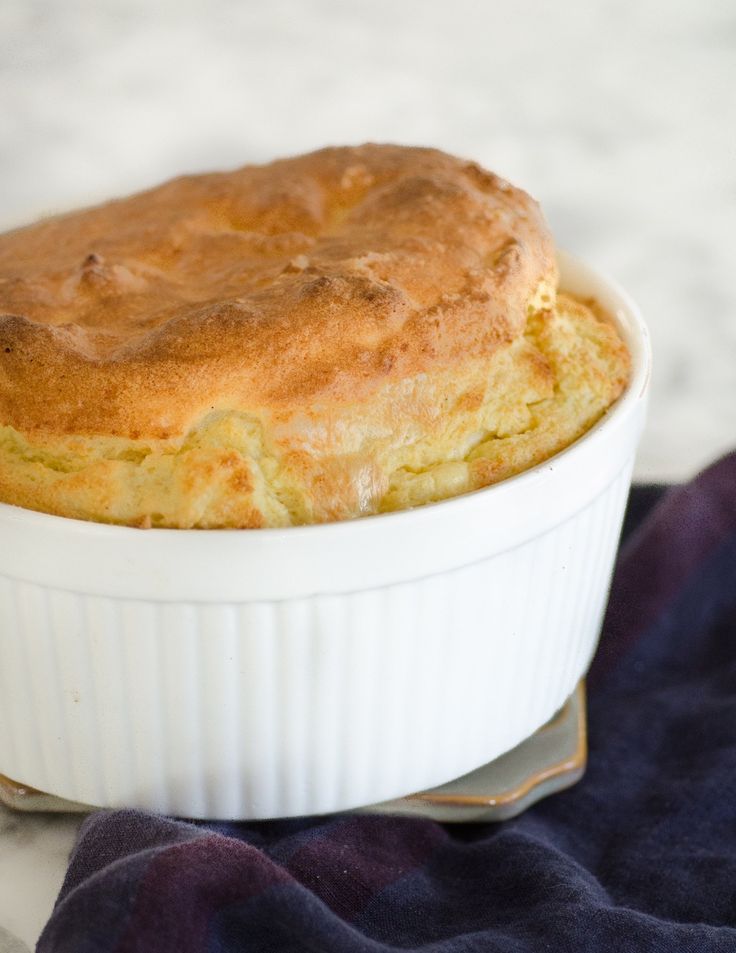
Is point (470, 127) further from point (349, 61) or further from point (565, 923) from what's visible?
point (565, 923)

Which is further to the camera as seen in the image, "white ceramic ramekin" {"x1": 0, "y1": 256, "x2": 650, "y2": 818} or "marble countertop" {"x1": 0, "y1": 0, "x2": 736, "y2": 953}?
"marble countertop" {"x1": 0, "y1": 0, "x2": 736, "y2": 953}

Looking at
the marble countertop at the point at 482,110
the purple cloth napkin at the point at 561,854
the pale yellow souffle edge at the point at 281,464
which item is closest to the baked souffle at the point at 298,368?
the pale yellow souffle edge at the point at 281,464

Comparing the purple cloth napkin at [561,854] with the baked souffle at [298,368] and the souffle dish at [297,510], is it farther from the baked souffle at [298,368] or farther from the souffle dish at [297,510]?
the baked souffle at [298,368]

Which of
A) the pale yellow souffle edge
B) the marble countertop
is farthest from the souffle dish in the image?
the marble countertop

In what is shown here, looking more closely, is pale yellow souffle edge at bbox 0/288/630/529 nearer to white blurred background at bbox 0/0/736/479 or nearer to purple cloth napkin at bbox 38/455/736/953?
purple cloth napkin at bbox 38/455/736/953

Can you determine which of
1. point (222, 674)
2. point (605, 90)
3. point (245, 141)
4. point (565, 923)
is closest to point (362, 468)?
point (222, 674)

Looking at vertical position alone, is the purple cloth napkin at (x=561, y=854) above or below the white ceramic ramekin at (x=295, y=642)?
below
